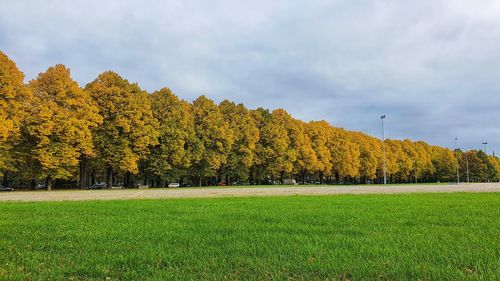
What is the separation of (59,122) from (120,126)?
7.98m

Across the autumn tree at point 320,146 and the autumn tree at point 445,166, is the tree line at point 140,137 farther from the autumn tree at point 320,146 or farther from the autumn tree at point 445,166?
the autumn tree at point 445,166

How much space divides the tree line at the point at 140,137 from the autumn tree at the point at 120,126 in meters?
0.12

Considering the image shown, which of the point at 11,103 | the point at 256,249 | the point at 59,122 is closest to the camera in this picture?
the point at 256,249

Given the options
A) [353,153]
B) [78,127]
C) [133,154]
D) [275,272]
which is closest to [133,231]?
[275,272]

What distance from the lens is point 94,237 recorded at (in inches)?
320

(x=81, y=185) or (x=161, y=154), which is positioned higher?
(x=161, y=154)

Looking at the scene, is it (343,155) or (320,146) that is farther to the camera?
(343,155)

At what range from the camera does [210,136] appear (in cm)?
6203

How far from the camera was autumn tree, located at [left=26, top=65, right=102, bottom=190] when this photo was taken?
4034 cm

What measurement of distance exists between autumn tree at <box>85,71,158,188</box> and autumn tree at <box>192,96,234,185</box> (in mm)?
10540

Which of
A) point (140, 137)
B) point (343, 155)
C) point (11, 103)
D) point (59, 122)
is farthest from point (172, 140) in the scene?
point (343, 155)

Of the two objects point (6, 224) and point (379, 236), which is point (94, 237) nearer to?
point (6, 224)

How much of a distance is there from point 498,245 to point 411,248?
4.76 feet

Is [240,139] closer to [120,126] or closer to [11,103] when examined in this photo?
[120,126]
